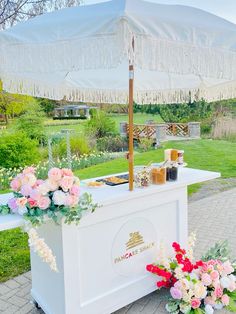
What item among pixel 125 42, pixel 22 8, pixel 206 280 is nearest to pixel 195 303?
pixel 206 280

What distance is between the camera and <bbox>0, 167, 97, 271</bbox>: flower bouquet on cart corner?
1.93m

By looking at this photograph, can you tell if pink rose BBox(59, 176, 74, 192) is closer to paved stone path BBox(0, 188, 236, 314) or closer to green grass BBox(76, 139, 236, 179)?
paved stone path BBox(0, 188, 236, 314)

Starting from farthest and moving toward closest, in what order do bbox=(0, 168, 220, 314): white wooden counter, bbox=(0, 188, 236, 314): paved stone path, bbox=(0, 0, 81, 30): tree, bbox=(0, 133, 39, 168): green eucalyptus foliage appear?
bbox=(0, 0, 81, 30): tree
bbox=(0, 133, 39, 168): green eucalyptus foliage
bbox=(0, 188, 236, 314): paved stone path
bbox=(0, 168, 220, 314): white wooden counter

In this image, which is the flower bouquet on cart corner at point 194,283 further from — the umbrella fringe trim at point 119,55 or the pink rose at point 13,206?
the umbrella fringe trim at point 119,55

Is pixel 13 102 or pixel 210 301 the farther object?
pixel 13 102

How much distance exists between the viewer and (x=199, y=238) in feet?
13.5

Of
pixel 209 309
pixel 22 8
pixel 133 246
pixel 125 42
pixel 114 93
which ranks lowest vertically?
pixel 209 309

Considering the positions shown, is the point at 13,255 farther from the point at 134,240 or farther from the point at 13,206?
the point at 13,206

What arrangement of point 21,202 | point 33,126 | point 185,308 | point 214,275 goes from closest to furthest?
point 21,202 < point 185,308 < point 214,275 < point 33,126

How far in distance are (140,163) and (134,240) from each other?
20.3 ft

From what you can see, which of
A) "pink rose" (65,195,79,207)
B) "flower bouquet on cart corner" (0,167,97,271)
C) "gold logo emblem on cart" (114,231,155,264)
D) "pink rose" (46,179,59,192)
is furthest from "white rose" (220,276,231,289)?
"pink rose" (46,179,59,192)

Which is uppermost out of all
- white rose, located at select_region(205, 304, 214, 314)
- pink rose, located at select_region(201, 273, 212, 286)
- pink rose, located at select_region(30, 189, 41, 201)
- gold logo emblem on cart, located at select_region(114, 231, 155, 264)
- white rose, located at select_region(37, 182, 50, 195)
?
white rose, located at select_region(37, 182, 50, 195)

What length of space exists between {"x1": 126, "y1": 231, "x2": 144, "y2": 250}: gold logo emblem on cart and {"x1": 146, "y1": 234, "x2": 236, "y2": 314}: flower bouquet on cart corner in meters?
0.21

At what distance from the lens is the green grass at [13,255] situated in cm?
328
